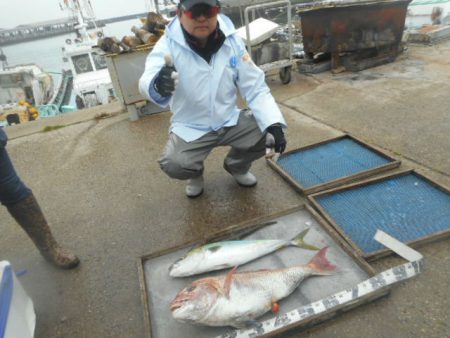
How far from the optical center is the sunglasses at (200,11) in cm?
213

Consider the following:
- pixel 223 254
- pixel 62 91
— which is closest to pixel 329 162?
pixel 223 254

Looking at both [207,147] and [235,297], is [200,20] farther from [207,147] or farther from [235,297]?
[235,297]

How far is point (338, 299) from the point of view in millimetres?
1760

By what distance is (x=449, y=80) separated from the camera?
187 inches

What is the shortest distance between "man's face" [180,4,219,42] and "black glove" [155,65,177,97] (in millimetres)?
312

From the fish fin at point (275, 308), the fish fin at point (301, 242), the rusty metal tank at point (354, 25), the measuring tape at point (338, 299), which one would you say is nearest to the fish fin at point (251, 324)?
the measuring tape at point (338, 299)

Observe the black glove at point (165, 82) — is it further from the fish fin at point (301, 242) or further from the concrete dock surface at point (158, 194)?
the fish fin at point (301, 242)

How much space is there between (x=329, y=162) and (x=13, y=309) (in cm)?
267

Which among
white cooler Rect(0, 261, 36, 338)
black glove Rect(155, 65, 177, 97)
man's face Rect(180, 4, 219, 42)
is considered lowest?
white cooler Rect(0, 261, 36, 338)

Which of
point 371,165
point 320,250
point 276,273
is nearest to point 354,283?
point 320,250

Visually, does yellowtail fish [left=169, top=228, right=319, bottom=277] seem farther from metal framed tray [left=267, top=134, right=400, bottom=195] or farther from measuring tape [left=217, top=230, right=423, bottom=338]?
metal framed tray [left=267, top=134, right=400, bottom=195]

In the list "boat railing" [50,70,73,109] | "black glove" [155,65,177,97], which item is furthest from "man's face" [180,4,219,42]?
"boat railing" [50,70,73,109]

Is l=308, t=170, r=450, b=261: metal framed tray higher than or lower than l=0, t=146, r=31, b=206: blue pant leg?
lower

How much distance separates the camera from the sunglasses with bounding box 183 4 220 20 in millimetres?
2134
